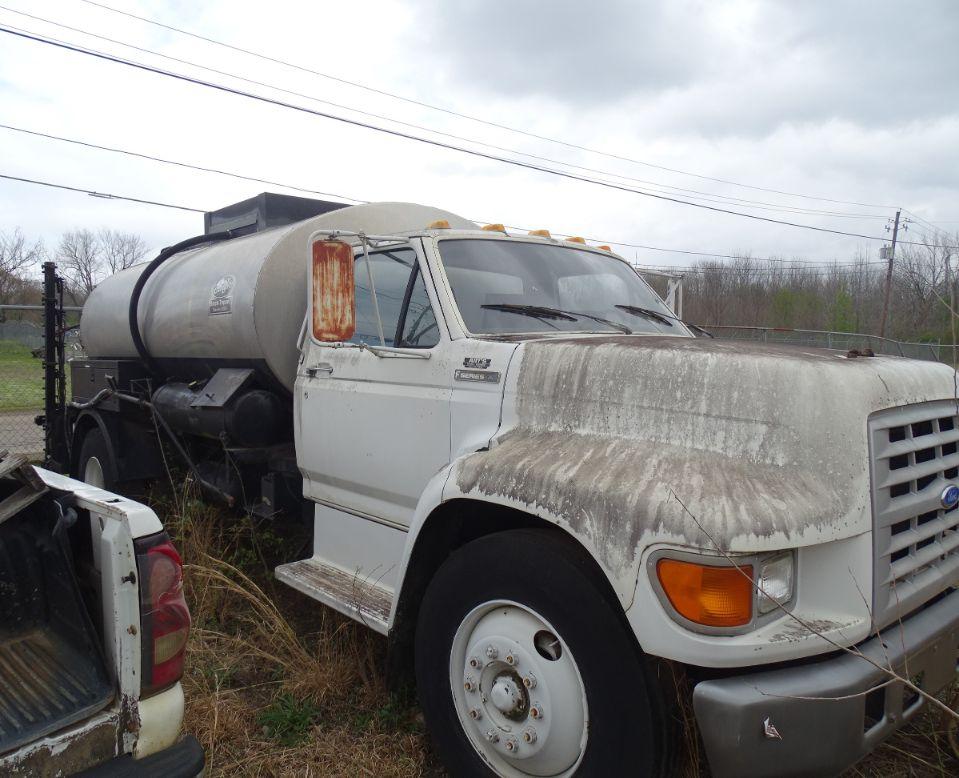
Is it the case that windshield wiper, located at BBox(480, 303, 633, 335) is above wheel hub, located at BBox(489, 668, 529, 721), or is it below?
above

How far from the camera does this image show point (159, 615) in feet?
7.20

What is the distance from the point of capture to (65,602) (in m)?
2.30

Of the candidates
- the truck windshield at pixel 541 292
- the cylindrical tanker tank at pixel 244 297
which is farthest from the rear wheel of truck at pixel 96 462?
the truck windshield at pixel 541 292

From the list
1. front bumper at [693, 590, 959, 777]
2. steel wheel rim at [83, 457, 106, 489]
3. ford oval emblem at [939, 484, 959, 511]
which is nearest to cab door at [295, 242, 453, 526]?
front bumper at [693, 590, 959, 777]

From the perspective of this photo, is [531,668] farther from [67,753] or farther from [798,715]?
[67,753]

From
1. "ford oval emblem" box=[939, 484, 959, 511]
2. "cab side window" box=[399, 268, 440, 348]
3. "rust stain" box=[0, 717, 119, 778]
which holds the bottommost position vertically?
"rust stain" box=[0, 717, 119, 778]

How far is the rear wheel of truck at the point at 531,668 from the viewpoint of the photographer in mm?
2232

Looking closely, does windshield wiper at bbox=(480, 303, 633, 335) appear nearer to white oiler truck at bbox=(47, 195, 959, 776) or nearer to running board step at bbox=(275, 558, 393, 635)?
white oiler truck at bbox=(47, 195, 959, 776)

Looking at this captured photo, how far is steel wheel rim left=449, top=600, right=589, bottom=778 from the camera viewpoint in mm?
2396

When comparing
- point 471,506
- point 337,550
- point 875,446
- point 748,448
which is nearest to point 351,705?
point 337,550

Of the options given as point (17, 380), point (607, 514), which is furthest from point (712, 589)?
point (17, 380)

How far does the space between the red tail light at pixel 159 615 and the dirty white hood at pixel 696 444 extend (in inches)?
40.2

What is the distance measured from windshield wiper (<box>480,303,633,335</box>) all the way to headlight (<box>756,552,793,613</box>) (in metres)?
1.60

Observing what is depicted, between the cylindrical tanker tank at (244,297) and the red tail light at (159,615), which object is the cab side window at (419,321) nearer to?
the cylindrical tanker tank at (244,297)
